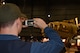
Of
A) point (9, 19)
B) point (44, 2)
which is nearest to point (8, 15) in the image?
point (9, 19)

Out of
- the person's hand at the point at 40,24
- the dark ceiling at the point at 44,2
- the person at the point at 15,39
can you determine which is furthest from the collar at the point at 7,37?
the dark ceiling at the point at 44,2

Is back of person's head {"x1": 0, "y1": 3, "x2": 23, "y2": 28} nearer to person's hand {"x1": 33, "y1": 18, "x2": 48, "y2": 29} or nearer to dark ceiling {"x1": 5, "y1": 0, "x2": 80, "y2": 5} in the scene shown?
person's hand {"x1": 33, "y1": 18, "x2": 48, "y2": 29}

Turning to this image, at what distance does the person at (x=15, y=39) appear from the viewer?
1.79 m

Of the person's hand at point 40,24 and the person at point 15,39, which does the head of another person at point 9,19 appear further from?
the person's hand at point 40,24

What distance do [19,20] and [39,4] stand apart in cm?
2094

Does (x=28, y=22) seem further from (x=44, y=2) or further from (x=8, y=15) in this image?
(x=44, y=2)

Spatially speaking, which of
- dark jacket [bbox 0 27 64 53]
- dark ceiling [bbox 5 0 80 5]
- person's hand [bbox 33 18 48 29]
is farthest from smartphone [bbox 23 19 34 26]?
dark ceiling [bbox 5 0 80 5]

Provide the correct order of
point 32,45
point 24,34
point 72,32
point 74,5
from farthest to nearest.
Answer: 1. point 24,34
2. point 74,5
3. point 72,32
4. point 32,45

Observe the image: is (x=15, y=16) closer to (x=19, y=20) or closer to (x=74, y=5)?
(x=19, y=20)

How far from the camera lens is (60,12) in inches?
876

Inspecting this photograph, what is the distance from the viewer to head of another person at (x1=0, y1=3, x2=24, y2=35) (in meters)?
1.81

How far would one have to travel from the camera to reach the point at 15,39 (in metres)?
1.83

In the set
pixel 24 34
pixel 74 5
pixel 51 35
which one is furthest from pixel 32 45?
pixel 24 34

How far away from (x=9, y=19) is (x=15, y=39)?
0.44 ft
